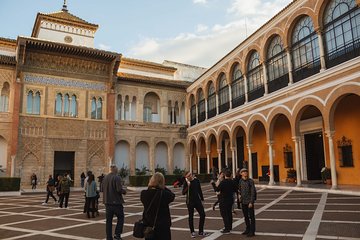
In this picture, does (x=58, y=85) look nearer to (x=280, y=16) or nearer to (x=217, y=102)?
(x=217, y=102)

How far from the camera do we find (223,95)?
2508 centimetres

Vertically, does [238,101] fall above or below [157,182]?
above

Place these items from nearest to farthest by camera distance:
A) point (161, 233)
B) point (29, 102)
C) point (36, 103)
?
point (161, 233), point (29, 102), point (36, 103)

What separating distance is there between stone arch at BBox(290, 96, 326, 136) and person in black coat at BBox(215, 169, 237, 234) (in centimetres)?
962

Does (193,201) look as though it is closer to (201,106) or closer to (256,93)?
(256,93)

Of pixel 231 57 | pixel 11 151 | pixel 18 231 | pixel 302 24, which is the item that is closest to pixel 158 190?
pixel 18 231

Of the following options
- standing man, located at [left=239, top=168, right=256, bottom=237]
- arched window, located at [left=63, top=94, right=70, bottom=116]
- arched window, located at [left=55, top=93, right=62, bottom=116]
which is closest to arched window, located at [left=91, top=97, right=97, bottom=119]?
arched window, located at [left=63, top=94, right=70, bottom=116]

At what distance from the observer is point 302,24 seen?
16797 mm

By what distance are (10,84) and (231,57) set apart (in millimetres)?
17018

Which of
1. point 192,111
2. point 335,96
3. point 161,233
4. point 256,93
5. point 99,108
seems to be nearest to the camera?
point 161,233

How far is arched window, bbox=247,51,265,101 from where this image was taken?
20.0 meters

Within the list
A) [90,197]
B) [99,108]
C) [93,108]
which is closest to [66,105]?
[93,108]

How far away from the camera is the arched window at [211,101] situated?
26541 mm

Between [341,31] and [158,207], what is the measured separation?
1395cm
